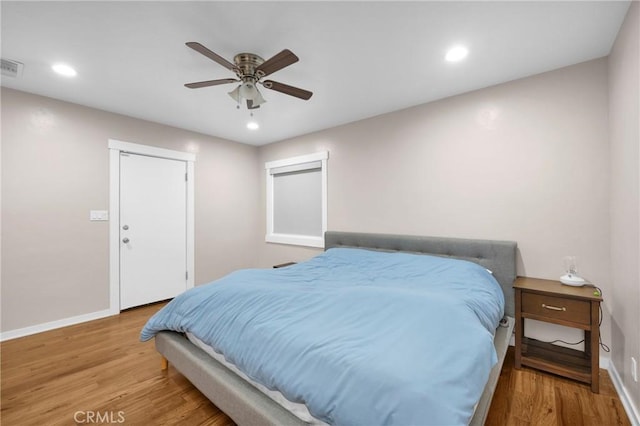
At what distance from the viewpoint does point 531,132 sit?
2.34 metres

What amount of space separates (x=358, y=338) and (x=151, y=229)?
341cm

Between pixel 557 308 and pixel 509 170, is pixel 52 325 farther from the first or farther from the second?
pixel 509 170

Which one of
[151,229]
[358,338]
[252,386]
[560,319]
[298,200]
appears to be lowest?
[252,386]

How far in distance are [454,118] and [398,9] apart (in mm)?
1493

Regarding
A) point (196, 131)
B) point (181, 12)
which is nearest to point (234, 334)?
point (181, 12)

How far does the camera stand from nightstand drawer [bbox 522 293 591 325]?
1.85 m

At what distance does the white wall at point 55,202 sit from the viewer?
2.64m

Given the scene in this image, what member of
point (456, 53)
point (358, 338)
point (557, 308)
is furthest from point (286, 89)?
point (557, 308)

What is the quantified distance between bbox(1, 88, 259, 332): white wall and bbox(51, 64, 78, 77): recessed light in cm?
80

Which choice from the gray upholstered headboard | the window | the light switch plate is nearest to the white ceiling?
the light switch plate

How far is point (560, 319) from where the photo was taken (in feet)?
6.31

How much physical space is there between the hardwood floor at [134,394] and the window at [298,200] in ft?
7.87

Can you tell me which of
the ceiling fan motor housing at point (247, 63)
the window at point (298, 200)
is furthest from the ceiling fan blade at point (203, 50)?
the window at point (298, 200)

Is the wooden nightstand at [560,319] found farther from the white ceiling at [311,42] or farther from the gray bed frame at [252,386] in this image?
the white ceiling at [311,42]
